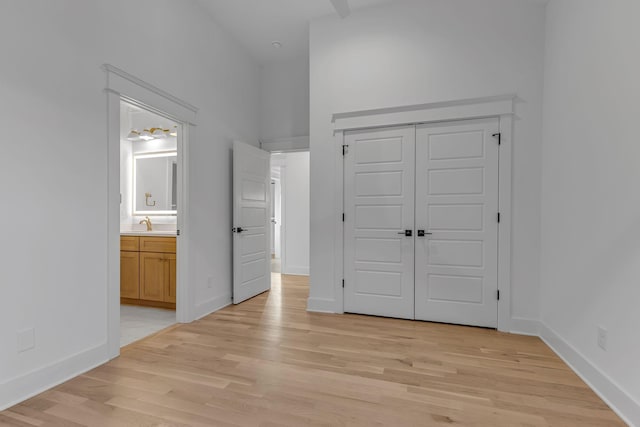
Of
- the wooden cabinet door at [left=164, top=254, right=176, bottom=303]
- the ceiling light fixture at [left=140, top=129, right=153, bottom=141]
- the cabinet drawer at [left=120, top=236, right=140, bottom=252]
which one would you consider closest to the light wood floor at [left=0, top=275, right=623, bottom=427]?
the wooden cabinet door at [left=164, top=254, right=176, bottom=303]

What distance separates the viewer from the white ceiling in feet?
11.9

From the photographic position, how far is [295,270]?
6367 millimetres

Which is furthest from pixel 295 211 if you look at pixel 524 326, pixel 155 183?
pixel 524 326

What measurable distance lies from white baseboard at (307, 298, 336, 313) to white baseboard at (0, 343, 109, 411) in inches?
80.3

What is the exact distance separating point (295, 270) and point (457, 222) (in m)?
3.65

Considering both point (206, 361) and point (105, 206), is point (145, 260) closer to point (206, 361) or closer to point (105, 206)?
point (105, 206)

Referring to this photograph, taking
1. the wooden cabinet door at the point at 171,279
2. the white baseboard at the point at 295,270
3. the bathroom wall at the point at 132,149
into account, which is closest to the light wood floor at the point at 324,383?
the wooden cabinet door at the point at 171,279

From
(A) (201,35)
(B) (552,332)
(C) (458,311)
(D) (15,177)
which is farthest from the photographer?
(A) (201,35)

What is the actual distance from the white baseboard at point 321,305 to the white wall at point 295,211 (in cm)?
239

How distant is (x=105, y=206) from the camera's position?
2.56 metres

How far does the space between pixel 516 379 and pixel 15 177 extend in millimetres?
3454

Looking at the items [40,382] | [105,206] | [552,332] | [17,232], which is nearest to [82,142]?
[105,206]

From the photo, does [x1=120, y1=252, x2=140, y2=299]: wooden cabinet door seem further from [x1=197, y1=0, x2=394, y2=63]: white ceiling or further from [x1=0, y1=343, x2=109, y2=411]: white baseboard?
[x1=197, y1=0, x2=394, y2=63]: white ceiling

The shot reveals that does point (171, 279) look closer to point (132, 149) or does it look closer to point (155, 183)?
point (155, 183)
